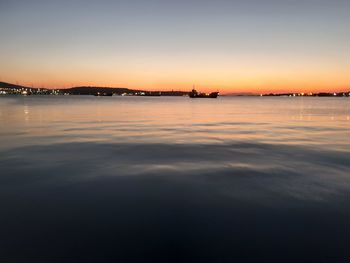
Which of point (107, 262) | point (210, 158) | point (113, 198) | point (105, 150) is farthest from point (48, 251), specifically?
point (105, 150)

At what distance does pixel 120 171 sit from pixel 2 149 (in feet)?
31.4

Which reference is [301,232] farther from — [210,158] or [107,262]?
[210,158]

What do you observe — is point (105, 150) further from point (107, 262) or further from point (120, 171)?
point (107, 262)

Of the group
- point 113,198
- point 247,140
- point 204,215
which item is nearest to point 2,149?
point 113,198

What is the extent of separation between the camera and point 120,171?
40.1 ft

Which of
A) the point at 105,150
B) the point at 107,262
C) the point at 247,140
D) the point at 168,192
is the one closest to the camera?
the point at 107,262

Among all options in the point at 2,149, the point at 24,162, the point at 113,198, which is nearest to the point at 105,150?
the point at 24,162

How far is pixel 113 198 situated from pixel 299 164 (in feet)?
30.7

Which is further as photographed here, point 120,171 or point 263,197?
point 120,171

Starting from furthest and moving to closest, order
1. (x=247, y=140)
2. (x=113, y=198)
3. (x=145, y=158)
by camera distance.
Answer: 1. (x=247, y=140)
2. (x=145, y=158)
3. (x=113, y=198)

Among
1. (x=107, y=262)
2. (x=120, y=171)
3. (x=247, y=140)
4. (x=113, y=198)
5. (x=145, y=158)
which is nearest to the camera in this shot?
(x=107, y=262)

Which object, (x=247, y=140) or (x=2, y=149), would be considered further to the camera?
(x=247, y=140)

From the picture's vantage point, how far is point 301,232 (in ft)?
22.6

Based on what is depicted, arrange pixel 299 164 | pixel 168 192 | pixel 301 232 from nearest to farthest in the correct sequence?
pixel 301 232
pixel 168 192
pixel 299 164
